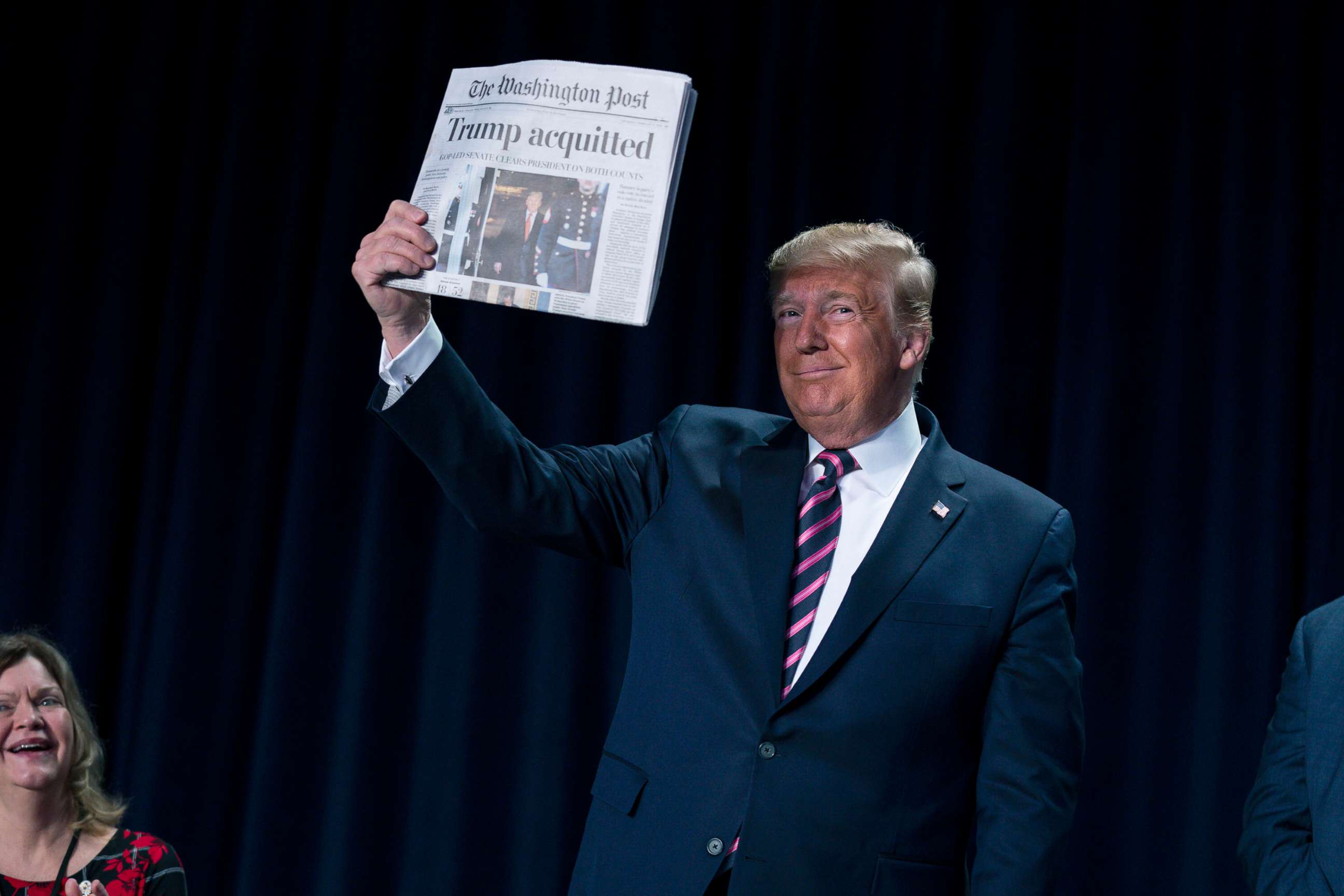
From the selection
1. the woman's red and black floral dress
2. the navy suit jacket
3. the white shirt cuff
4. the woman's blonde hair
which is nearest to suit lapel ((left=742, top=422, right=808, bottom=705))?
the navy suit jacket

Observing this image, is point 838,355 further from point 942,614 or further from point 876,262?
point 942,614

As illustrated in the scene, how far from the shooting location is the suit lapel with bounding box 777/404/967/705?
A: 1.76m

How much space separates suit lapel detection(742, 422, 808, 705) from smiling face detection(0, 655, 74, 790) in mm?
1468

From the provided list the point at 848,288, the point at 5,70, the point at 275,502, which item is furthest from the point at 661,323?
the point at 5,70

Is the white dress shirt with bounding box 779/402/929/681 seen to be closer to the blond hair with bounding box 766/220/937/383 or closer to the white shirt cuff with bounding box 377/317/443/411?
the blond hair with bounding box 766/220/937/383

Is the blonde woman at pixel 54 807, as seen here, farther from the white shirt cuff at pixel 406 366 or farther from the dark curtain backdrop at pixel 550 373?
the white shirt cuff at pixel 406 366

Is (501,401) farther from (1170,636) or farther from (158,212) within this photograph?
(1170,636)

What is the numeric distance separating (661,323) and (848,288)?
1.27 m

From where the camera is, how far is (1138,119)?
3031 millimetres

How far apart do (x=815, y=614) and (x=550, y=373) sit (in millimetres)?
1548

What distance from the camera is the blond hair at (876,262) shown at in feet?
6.49

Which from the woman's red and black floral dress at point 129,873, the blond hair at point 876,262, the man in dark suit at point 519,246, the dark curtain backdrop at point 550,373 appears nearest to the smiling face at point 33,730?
the woman's red and black floral dress at point 129,873

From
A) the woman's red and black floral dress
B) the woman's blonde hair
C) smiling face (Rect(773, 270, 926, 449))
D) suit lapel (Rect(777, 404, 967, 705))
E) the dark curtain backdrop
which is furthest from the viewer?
the dark curtain backdrop

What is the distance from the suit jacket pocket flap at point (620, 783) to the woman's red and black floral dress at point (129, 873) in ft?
3.51
